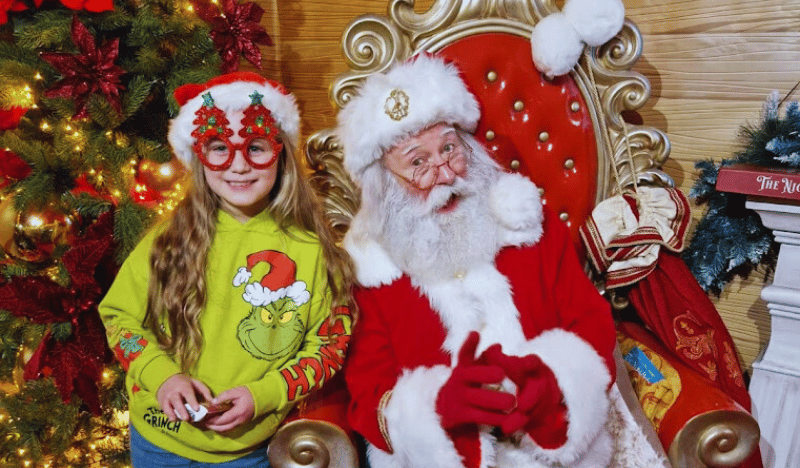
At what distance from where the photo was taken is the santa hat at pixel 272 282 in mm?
1615

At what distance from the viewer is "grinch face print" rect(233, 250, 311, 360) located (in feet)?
5.27

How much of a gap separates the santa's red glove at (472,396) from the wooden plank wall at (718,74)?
122cm

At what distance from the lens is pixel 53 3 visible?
194cm

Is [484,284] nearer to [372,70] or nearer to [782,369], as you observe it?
[372,70]

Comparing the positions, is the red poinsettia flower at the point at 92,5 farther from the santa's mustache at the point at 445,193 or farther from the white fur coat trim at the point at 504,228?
the santa's mustache at the point at 445,193

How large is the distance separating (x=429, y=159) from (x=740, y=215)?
105 centimetres

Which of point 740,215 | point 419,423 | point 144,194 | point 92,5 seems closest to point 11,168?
point 144,194

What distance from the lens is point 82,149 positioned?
197cm

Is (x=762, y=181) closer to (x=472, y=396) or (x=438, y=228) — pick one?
(x=438, y=228)

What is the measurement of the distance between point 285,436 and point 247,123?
759mm

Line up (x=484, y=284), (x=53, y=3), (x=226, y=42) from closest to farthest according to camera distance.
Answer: (x=484, y=284), (x=53, y=3), (x=226, y=42)

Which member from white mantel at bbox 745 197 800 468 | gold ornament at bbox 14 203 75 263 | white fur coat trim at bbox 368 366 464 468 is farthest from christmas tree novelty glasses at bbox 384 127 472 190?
gold ornament at bbox 14 203 75 263

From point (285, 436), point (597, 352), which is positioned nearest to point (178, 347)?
point (285, 436)

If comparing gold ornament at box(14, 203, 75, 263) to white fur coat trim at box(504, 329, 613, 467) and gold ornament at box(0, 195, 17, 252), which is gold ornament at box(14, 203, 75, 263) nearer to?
gold ornament at box(0, 195, 17, 252)
